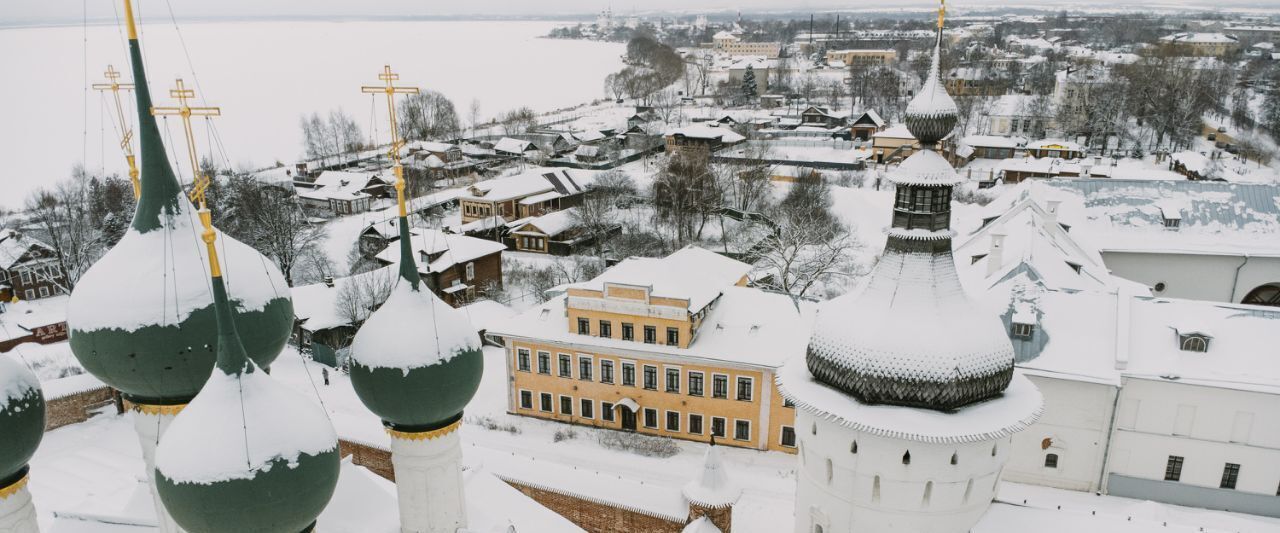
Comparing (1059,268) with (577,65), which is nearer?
(1059,268)

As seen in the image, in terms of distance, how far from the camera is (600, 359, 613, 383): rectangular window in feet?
90.1

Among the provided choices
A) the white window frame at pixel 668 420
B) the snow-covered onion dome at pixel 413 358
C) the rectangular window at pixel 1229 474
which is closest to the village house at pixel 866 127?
the white window frame at pixel 668 420

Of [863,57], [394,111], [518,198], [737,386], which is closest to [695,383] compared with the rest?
[737,386]

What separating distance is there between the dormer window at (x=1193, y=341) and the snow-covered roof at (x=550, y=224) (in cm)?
3523

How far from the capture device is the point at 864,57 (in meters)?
146

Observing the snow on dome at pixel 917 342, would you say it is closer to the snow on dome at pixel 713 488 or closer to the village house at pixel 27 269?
the snow on dome at pixel 713 488

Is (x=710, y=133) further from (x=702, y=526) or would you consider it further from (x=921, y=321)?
(x=921, y=321)

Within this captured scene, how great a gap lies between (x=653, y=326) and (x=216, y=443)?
64.3 feet

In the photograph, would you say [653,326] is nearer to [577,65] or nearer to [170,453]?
[170,453]

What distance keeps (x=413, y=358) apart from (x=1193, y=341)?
20.9 metres

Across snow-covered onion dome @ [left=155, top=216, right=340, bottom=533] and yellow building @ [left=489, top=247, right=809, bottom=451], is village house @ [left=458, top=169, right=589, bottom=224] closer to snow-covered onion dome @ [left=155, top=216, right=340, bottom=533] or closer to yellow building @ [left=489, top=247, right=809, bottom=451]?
yellow building @ [left=489, top=247, right=809, bottom=451]

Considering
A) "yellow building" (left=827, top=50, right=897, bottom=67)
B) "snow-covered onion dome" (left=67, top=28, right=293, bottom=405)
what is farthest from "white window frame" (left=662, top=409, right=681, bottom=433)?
"yellow building" (left=827, top=50, right=897, bottom=67)

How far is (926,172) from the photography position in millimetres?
10977

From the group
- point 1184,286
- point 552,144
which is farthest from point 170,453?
point 552,144
